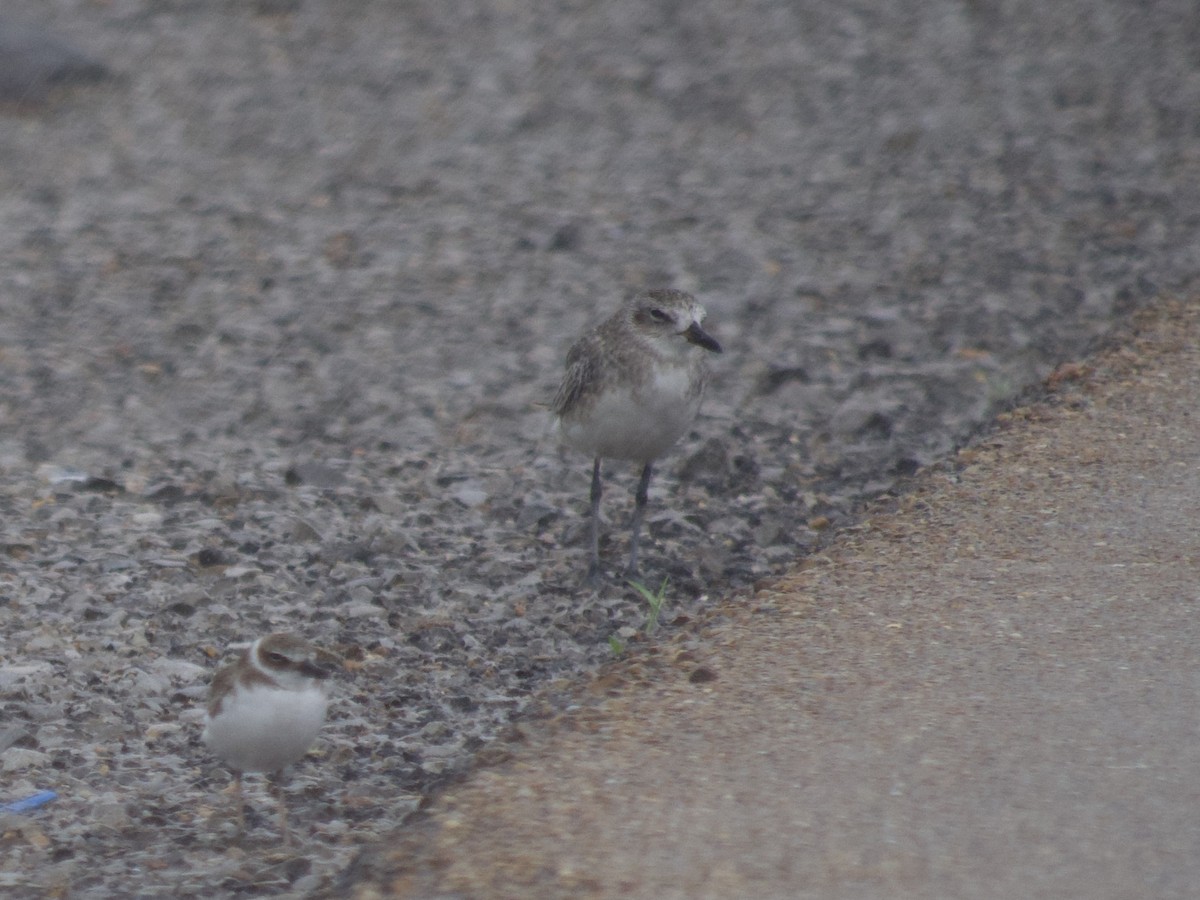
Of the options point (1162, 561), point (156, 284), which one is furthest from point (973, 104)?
point (1162, 561)

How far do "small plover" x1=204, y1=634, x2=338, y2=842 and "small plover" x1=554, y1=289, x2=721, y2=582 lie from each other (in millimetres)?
2046

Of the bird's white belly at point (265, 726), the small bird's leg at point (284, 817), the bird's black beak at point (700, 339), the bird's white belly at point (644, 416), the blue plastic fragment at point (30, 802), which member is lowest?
the blue plastic fragment at point (30, 802)

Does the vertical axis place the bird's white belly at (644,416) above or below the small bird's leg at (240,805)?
above

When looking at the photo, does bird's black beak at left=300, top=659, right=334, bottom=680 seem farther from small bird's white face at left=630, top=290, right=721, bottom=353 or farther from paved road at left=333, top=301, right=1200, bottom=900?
small bird's white face at left=630, top=290, right=721, bottom=353

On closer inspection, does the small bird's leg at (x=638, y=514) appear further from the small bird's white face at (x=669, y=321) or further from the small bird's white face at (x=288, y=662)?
the small bird's white face at (x=288, y=662)

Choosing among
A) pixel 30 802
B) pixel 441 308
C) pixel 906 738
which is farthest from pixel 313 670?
pixel 441 308

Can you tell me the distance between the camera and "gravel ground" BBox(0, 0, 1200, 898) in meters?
6.05

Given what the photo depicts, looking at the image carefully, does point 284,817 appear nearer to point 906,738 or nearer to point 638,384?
point 906,738

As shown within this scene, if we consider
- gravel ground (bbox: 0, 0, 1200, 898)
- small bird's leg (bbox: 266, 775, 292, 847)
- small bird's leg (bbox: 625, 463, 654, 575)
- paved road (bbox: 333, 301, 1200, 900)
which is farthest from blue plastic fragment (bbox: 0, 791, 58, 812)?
small bird's leg (bbox: 625, 463, 654, 575)

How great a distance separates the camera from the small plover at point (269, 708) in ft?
16.3

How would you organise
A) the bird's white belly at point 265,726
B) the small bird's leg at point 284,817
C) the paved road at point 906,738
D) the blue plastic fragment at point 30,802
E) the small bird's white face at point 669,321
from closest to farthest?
the paved road at point 906,738 < the bird's white belly at point 265,726 < the small bird's leg at point 284,817 < the blue plastic fragment at point 30,802 < the small bird's white face at point 669,321

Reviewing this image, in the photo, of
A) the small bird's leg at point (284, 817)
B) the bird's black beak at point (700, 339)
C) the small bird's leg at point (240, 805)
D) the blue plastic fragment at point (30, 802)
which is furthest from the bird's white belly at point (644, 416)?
the blue plastic fragment at point (30, 802)

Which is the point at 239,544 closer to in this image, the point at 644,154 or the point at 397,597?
the point at 397,597

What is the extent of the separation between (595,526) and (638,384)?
2.25 feet
